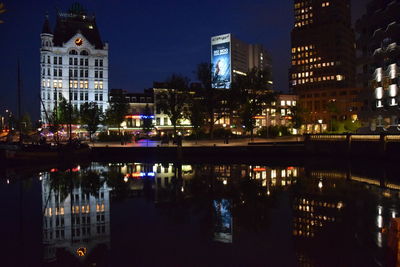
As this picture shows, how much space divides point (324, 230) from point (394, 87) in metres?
54.2

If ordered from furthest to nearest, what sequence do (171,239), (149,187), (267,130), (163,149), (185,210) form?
1. (267,130)
2. (163,149)
3. (149,187)
4. (185,210)
5. (171,239)

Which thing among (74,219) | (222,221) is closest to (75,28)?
(74,219)

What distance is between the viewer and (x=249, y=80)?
8450 centimetres

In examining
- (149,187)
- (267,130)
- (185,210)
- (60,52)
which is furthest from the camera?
(60,52)

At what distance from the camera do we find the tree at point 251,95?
79.4 metres

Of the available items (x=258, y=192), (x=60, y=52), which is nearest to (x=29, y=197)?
(x=258, y=192)

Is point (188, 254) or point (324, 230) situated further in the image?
point (324, 230)

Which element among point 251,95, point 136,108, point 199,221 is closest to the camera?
point 199,221

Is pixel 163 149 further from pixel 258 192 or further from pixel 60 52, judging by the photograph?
pixel 60 52

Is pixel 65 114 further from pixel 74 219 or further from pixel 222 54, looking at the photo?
pixel 222 54

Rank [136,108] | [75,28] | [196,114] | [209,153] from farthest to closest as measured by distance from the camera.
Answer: [75,28] < [136,108] < [196,114] < [209,153]

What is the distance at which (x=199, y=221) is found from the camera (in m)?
16.4

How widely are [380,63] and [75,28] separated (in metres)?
96.9

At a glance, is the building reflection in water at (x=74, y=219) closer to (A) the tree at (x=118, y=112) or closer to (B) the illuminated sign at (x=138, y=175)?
(B) the illuminated sign at (x=138, y=175)
